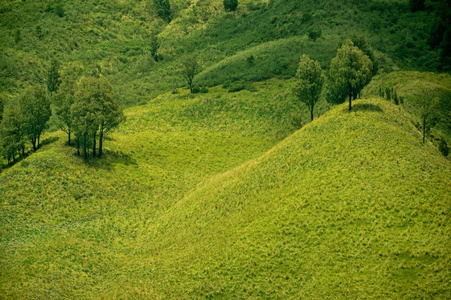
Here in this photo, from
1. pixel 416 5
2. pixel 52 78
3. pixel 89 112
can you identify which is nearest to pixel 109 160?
pixel 89 112

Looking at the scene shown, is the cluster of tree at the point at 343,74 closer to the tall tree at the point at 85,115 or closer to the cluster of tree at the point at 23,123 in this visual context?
the tall tree at the point at 85,115

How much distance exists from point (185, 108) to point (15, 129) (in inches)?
1656

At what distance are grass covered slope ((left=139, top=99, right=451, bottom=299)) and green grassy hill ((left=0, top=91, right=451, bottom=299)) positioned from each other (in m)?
0.16

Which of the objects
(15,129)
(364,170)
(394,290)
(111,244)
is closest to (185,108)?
(15,129)

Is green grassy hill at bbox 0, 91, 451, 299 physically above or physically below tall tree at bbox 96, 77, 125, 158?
below

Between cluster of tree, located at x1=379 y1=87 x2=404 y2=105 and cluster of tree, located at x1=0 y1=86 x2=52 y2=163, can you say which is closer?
cluster of tree, located at x1=0 y1=86 x2=52 y2=163

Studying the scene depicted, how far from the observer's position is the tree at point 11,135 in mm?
74750

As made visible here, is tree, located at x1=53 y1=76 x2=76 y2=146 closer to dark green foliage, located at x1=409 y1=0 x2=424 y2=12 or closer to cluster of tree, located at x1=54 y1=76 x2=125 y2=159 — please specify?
cluster of tree, located at x1=54 y1=76 x2=125 y2=159

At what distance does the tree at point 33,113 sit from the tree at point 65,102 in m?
3.06

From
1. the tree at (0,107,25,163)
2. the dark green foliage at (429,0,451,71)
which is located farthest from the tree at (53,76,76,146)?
the dark green foliage at (429,0,451,71)

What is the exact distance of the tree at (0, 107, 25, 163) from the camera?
245ft

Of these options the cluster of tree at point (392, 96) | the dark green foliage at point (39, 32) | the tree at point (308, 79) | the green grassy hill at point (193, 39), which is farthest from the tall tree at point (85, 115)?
the dark green foliage at point (39, 32)

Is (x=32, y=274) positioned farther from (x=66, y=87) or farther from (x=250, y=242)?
(x=66, y=87)

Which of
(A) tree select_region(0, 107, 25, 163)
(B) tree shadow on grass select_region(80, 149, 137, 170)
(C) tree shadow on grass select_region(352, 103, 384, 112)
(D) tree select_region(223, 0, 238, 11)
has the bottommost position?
(B) tree shadow on grass select_region(80, 149, 137, 170)
